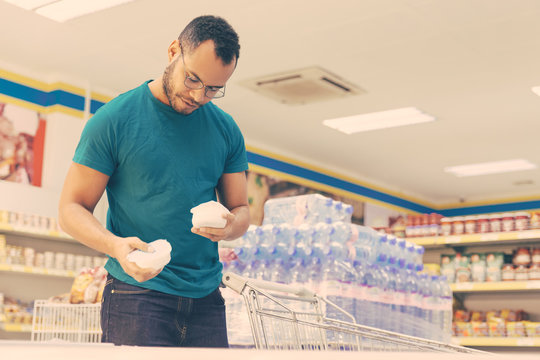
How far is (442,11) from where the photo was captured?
17.4 ft

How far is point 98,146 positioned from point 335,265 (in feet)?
6.59

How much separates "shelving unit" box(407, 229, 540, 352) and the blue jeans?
461 centimetres

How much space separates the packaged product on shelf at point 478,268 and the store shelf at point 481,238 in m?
0.16

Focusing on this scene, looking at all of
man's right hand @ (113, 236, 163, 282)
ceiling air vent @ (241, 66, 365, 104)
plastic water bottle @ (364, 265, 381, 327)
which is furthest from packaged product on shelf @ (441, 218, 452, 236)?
man's right hand @ (113, 236, 163, 282)

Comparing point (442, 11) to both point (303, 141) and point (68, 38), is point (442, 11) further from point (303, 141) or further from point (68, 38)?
point (303, 141)

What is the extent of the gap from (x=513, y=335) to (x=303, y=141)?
403 cm

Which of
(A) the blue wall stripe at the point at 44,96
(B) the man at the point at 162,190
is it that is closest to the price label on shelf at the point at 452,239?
(A) the blue wall stripe at the point at 44,96

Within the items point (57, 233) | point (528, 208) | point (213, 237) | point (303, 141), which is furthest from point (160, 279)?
point (528, 208)

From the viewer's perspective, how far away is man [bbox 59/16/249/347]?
182 centimetres

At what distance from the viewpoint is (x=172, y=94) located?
6.21 feet

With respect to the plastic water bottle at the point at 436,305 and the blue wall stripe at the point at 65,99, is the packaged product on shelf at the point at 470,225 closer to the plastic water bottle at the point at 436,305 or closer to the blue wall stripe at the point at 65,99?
the plastic water bottle at the point at 436,305

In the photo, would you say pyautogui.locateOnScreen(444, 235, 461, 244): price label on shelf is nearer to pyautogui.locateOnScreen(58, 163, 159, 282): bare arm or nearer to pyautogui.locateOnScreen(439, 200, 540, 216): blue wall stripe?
pyautogui.locateOnScreen(58, 163, 159, 282): bare arm

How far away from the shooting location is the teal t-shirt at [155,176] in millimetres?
1844

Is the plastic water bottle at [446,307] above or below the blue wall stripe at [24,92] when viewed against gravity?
below
